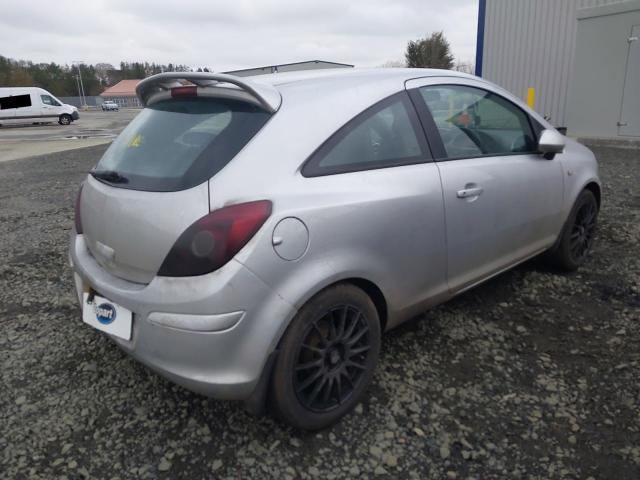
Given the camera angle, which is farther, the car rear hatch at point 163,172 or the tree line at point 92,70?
the tree line at point 92,70

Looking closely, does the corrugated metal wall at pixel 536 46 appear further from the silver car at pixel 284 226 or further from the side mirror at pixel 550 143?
the silver car at pixel 284 226

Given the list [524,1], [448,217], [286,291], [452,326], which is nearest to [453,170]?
[448,217]

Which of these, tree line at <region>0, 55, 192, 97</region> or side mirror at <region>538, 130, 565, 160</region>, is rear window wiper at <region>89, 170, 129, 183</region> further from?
tree line at <region>0, 55, 192, 97</region>

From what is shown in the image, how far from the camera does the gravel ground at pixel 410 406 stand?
1.98 metres

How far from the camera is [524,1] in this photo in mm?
12156

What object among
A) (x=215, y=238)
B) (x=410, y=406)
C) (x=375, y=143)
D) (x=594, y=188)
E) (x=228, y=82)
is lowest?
(x=410, y=406)

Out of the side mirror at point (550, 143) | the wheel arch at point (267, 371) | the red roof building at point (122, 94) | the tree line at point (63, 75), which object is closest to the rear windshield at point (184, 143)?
the wheel arch at point (267, 371)

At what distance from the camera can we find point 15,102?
91.3 feet

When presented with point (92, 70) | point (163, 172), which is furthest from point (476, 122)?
point (92, 70)

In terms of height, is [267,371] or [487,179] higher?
[487,179]

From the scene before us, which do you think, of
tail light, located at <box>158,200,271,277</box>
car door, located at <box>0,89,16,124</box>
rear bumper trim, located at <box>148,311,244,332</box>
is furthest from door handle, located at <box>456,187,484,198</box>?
car door, located at <box>0,89,16,124</box>

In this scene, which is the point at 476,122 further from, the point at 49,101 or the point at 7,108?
the point at 7,108

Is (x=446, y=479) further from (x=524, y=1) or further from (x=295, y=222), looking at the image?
(x=524, y=1)

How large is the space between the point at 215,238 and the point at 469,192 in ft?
4.65
